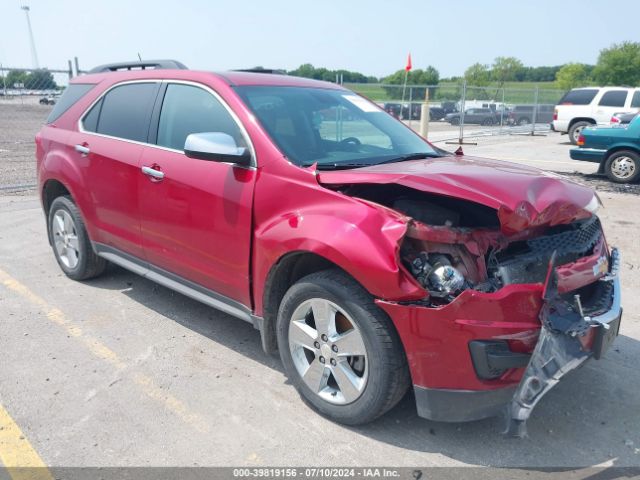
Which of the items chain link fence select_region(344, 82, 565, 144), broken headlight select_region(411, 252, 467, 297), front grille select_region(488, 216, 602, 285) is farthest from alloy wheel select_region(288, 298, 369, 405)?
chain link fence select_region(344, 82, 565, 144)

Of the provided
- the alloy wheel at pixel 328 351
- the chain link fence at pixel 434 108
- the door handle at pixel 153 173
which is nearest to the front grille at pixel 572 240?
the alloy wheel at pixel 328 351

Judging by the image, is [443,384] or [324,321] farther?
[324,321]

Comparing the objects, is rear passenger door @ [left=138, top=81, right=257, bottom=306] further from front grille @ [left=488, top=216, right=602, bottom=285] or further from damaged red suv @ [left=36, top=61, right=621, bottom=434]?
front grille @ [left=488, top=216, right=602, bottom=285]

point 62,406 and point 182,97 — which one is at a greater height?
point 182,97

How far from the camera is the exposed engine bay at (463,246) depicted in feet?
8.41

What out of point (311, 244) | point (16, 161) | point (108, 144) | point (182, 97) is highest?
point (182, 97)

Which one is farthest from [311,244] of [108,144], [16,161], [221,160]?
[16,161]

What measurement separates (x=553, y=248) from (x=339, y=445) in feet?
4.95

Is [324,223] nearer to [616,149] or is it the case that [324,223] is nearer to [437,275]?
[437,275]

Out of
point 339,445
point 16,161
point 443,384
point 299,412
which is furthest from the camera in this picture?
point 16,161

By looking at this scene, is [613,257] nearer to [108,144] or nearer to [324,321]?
[324,321]

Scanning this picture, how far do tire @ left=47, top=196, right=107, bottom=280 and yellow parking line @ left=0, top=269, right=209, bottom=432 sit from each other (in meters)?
0.42

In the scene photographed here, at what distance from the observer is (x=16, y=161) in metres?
13.1

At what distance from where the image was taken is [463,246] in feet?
8.68
